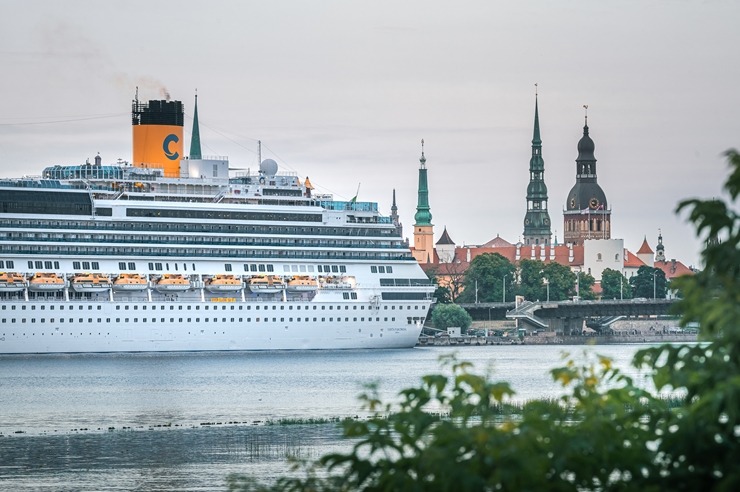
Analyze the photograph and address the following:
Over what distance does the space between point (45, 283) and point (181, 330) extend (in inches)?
282

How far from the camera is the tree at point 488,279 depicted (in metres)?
151

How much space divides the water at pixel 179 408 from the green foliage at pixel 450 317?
35344 millimetres

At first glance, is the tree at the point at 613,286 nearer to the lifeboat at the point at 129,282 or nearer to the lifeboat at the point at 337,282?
the lifeboat at the point at 337,282

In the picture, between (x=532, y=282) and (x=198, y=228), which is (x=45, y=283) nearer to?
(x=198, y=228)

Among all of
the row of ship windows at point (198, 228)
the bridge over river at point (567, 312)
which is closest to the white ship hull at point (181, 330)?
the row of ship windows at point (198, 228)

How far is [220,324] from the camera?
85.7 meters

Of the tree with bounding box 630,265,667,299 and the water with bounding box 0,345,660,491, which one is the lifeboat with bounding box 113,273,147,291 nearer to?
the water with bounding box 0,345,660,491

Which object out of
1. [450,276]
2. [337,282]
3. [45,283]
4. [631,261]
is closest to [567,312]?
[337,282]

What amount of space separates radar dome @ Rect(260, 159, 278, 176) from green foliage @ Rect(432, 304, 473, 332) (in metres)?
32.9

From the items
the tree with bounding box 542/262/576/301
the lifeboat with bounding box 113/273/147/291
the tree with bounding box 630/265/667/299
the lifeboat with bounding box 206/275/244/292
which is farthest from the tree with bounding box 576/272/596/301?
the lifeboat with bounding box 113/273/147/291

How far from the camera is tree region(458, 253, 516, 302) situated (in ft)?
496

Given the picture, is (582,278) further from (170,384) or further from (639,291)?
(170,384)

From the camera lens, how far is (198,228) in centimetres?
8888

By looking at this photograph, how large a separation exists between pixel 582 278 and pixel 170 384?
10473 centimetres
